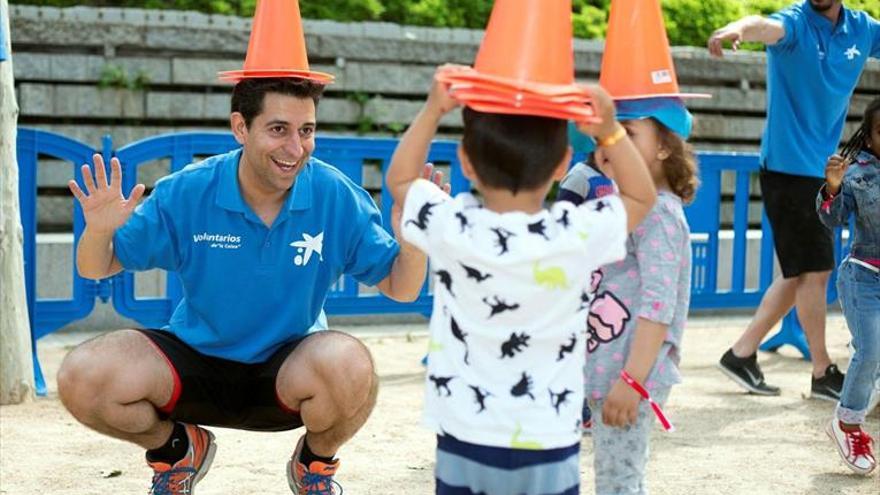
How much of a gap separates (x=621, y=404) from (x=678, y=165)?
65cm

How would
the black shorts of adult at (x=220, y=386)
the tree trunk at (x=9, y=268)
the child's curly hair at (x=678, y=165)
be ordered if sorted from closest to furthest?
the child's curly hair at (x=678, y=165), the black shorts of adult at (x=220, y=386), the tree trunk at (x=9, y=268)

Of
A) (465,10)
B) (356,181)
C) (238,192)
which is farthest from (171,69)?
(238,192)

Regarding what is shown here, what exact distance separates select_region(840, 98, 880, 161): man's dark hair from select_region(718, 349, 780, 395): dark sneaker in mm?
1799

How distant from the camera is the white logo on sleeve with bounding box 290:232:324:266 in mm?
4469

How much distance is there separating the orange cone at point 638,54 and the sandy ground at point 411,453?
1918 millimetres

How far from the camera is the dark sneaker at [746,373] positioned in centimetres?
693

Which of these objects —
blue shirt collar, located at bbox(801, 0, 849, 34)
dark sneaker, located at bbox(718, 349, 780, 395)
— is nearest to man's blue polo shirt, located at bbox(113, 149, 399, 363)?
dark sneaker, located at bbox(718, 349, 780, 395)

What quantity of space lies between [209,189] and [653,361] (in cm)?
167

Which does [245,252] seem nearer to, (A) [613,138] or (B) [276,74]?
(B) [276,74]

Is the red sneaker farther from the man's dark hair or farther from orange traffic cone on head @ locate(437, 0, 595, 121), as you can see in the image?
orange traffic cone on head @ locate(437, 0, 595, 121)

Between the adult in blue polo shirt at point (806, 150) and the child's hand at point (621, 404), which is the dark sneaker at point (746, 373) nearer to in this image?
the adult in blue polo shirt at point (806, 150)

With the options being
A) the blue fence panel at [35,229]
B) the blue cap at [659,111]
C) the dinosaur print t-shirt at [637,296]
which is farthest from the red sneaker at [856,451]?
the blue fence panel at [35,229]

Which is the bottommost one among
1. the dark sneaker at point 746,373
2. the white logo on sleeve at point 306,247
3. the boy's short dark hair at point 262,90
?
the dark sneaker at point 746,373

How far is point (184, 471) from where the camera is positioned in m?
4.44
